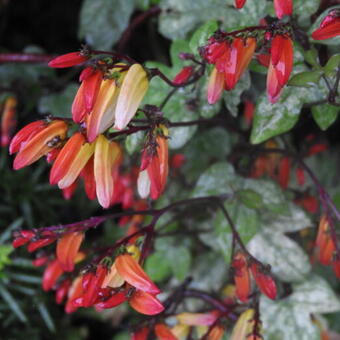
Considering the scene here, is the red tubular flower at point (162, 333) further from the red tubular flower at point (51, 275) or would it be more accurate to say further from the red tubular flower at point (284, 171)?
the red tubular flower at point (284, 171)

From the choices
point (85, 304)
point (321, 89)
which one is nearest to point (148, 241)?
point (85, 304)

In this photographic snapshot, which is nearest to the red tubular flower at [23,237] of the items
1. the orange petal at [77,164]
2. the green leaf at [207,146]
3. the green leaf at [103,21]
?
the orange petal at [77,164]

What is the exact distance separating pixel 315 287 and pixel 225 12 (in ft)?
2.47

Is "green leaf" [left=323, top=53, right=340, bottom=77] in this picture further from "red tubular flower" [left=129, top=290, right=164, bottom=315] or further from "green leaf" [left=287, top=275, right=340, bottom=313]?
"green leaf" [left=287, top=275, right=340, bottom=313]

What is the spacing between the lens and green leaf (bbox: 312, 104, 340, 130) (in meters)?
1.11

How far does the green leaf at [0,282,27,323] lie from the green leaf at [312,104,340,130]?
1076 mm

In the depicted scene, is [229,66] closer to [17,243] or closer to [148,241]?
[148,241]

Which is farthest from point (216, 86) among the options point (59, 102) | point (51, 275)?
point (59, 102)

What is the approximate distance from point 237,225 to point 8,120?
0.82 metres

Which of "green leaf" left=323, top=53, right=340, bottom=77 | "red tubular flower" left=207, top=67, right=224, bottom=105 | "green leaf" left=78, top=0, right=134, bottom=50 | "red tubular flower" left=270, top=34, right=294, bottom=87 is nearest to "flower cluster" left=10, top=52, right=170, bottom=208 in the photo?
"red tubular flower" left=207, top=67, right=224, bottom=105

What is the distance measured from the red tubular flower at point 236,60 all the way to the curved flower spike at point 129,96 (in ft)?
0.48

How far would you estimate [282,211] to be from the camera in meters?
1.32

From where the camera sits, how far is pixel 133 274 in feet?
3.04

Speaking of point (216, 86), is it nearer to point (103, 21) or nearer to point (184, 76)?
point (184, 76)
